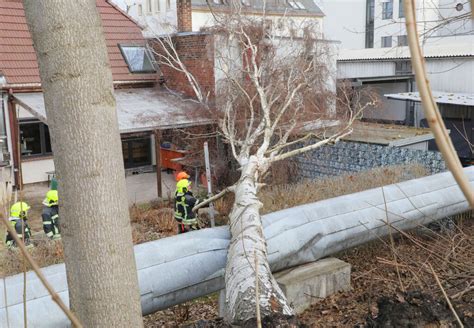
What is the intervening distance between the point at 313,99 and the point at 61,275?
11009 millimetres

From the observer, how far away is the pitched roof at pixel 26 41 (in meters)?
14.0

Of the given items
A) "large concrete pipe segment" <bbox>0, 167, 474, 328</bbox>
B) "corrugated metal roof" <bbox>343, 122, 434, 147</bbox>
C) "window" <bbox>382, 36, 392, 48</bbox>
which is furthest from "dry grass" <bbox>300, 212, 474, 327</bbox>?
"window" <bbox>382, 36, 392, 48</bbox>

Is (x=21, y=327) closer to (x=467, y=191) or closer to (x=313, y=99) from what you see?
(x=467, y=191)

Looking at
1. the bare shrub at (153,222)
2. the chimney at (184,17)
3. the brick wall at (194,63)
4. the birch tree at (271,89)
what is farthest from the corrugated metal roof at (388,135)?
the bare shrub at (153,222)

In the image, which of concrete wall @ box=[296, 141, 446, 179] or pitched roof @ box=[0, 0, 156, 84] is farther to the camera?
pitched roof @ box=[0, 0, 156, 84]

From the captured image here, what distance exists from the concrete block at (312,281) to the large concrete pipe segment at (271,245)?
109mm

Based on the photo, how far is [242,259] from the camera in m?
4.24

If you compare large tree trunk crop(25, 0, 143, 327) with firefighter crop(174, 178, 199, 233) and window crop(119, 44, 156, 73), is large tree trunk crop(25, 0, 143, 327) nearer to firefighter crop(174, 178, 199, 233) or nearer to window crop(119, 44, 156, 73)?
firefighter crop(174, 178, 199, 233)

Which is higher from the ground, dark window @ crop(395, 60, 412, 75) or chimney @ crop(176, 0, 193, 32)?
chimney @ crop(176, 0, 193, 32)

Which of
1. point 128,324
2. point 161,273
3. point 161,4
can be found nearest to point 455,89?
point 161,4

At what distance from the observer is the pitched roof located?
551 inches

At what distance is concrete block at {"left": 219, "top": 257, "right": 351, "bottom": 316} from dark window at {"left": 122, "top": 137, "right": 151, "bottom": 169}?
11.7 m

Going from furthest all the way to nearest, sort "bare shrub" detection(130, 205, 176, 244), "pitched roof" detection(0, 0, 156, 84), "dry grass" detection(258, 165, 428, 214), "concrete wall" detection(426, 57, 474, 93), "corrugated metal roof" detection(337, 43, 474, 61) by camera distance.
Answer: "corrugated metal roof" detection(337, 43, 474, 61) < "concrete wall" detection(426, 57, 474, 93) < "pitched roof" detection(0, 0, 156, 84) < "bare shrub" detection(130, 205, 176, 244) < "dry grass" detection(258, 165, 428, 214)

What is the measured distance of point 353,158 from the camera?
1423 centimetres
